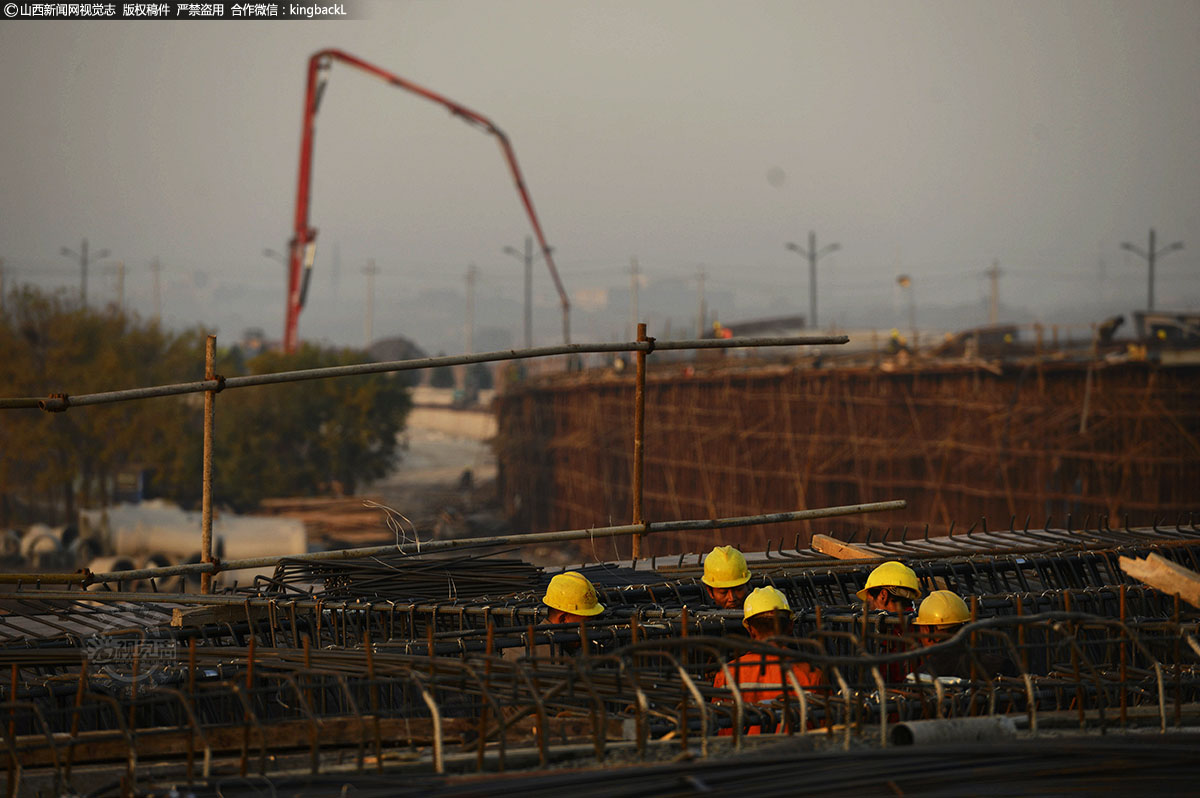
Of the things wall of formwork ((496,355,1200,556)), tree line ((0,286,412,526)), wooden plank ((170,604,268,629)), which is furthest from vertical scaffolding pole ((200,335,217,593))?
tree line ((0,286,412,526))

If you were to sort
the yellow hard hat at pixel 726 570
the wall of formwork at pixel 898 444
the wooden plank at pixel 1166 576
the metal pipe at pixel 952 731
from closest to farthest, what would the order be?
1. the metal pipe at pixel 952 731
2. the wooden plank at pixel 1166 576
3. the yellow hard hat at pixel 726 570
4. the wall of formwork at pixel 898 444

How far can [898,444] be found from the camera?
2889 centimetres

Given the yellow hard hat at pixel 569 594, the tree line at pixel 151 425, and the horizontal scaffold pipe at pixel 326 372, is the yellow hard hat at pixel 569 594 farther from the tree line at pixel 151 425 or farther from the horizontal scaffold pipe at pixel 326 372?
the tree line at pixel 151 425

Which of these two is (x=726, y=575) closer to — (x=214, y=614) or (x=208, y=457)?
(x=214, y=614)

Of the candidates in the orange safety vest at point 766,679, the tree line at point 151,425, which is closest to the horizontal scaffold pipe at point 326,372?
the orange safety vest at point 766,679

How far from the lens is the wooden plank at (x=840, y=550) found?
8.14 m

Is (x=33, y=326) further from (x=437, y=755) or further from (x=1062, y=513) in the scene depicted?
(x=437, y=755)

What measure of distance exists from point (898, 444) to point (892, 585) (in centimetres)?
2310

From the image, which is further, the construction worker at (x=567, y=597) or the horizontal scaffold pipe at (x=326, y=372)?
the horizontal scaffold pipe at (x=326, y=372)

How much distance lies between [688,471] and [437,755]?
30929 mm

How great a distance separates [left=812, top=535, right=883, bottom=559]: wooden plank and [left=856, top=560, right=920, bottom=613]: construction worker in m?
1.34

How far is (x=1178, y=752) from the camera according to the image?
3.86 meters

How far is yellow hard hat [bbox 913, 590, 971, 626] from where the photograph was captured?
5820 mm

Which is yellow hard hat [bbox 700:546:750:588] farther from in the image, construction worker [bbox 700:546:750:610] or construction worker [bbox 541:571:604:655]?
construction worker [bbox 541:571:604:655]
